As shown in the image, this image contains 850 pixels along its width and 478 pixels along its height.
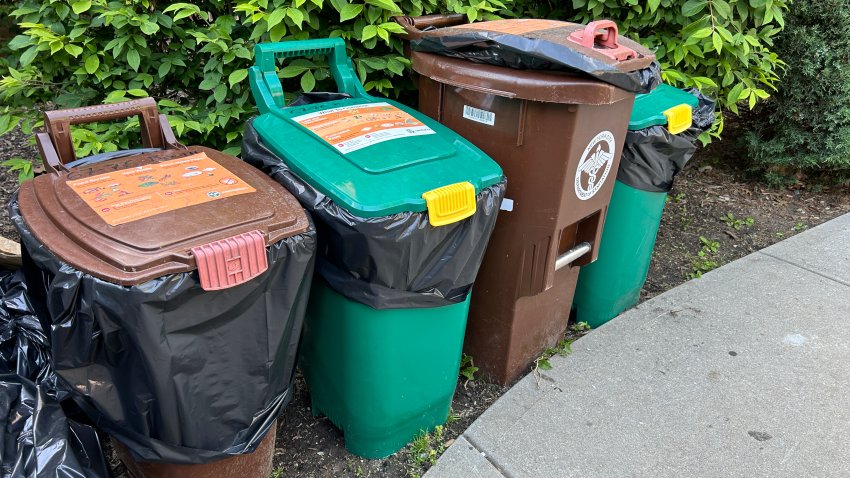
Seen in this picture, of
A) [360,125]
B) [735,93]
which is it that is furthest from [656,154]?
[360,125]

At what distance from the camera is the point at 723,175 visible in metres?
4.69

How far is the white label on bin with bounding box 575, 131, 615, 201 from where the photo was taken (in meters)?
2.12

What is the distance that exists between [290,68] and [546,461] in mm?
1694

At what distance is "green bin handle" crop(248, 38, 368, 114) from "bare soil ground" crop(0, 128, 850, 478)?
1143 mm

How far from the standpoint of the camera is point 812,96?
159 inches

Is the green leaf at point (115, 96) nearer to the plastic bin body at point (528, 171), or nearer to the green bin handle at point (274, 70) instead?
the green bin handle at point (274, 70)

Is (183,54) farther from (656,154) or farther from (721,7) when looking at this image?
(721,7)

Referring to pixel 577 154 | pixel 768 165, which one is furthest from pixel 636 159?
pixel 768 165

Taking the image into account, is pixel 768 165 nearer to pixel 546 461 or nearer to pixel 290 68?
pixel 546 461

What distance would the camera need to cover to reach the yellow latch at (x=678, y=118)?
2537 mm

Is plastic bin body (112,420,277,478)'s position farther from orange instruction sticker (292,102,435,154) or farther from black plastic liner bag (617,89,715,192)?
black plastic liner bag (617,89,715,192)

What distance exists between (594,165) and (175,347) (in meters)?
1.50

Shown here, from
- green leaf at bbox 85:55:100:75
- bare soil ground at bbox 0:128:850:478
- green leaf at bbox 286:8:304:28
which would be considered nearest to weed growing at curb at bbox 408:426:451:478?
bare soil ground at bbox 0:128:850:478

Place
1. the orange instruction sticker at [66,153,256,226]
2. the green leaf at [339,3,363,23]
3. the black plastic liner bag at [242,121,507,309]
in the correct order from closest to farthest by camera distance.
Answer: the orange instruction sticker at [66,153,256,226] < the black plastic liner bag at [242,121,507,309] < the green leaf at [339,3,363,23]
